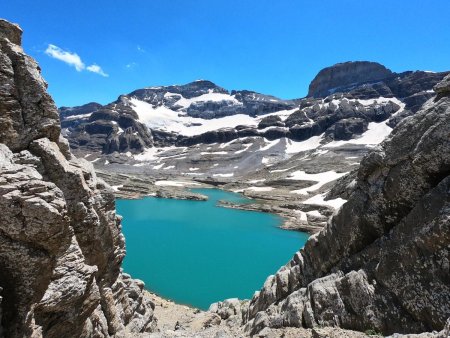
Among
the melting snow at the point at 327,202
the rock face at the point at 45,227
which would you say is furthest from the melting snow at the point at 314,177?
Result: the rock face at the point at 45,227

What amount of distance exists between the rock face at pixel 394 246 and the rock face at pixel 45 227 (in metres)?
8.91

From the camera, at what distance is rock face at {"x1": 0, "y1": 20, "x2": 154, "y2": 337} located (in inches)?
366

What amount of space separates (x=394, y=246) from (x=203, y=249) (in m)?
49.4

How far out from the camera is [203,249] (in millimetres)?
60906

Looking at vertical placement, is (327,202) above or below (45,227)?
below

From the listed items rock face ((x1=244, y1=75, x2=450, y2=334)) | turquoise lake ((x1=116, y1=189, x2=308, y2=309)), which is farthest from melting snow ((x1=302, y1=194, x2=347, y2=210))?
rock face ((x1=244, y1=75, x2=450, y2=334))

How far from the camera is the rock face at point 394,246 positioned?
11.9 m

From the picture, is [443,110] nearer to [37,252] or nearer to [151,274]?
[37,252]

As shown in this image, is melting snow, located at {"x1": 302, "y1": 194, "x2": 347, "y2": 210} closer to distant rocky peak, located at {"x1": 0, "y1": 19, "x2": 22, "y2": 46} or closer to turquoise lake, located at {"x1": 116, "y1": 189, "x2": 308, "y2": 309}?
turquoise lake, located at {"x1": 116, "y1": 189, "x2": 308, "y2": 309}

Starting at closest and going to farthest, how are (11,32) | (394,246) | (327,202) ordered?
(394,246) < (11,32) < (327,202)

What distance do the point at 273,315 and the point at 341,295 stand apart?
15.3 feet

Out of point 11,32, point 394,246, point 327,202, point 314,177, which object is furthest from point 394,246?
point 314,177

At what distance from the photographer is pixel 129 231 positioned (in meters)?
72.0

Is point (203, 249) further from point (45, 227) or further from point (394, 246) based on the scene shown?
point (45, 227)
